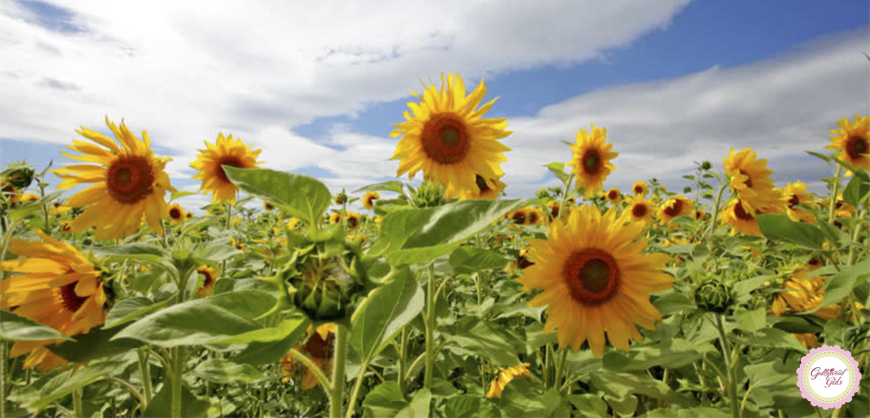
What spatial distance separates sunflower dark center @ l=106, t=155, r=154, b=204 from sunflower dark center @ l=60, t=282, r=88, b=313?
2.05 feet

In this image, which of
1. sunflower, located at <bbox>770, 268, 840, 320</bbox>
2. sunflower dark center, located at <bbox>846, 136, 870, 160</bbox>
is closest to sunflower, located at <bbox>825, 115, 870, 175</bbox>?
sunflower dark center, located at <bbox>846, 136, 870, 160</bbox>

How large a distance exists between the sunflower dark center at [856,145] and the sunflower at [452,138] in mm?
3628

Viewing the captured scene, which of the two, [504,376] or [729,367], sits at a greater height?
[729,367]

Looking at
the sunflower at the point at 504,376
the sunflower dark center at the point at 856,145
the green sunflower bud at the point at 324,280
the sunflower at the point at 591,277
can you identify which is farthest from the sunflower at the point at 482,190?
the sunflower dark center at the point at 856,145

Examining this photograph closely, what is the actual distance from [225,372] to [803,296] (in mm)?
2513

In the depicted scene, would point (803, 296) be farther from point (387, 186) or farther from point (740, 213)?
point (387, 186)

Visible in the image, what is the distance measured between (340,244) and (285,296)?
0.12 metres

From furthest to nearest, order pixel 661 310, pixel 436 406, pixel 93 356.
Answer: pixel 436 406 → pixel 661 310 → pixel 93 356

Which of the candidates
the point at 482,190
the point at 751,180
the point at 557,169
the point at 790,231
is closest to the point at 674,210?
the point at 751,180

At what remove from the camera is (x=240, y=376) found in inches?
51.9

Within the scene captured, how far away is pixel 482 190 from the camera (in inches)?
135

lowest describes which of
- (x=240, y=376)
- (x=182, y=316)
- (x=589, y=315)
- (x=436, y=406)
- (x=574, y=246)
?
(x=436, y=406)

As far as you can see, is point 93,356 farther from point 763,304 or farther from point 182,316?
point 763,304

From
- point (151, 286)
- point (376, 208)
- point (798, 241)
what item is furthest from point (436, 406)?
point (798, 241)
